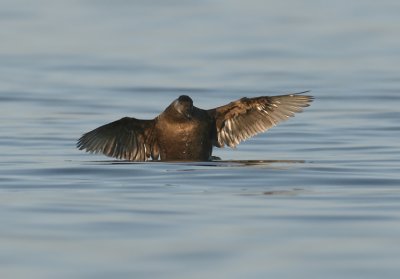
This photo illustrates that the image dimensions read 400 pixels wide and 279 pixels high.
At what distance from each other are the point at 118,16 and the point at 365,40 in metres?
6.43

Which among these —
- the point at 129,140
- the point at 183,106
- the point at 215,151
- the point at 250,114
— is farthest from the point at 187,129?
the point at 215,151

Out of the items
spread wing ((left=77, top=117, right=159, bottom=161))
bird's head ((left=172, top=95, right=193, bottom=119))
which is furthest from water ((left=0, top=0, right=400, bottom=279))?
bird's head ((left=172, top=95, right=193, bottom=119))

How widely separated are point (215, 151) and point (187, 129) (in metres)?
1.51

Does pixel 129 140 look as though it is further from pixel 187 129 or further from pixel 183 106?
pixel 183 106

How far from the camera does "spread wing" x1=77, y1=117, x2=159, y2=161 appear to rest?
14383 mm

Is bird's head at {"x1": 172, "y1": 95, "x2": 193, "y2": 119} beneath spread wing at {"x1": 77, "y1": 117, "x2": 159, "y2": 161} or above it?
above

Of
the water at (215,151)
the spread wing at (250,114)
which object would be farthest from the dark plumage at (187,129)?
the water at (215,151)

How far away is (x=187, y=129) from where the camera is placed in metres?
14.2

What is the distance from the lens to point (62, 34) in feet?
90.2

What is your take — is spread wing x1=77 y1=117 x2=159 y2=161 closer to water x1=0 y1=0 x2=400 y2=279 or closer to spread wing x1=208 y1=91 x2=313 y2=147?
water x1=0 y1=0 x2=400 y2=279

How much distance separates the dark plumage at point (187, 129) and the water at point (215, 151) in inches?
10.4

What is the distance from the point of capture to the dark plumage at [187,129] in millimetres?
14211

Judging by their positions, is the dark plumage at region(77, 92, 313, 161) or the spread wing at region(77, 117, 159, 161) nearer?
the dark plumage at region(77, 92, 313, 161)

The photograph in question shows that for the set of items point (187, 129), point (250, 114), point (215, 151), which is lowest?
point (215, 151)
